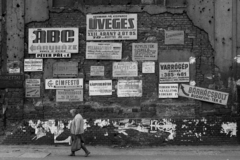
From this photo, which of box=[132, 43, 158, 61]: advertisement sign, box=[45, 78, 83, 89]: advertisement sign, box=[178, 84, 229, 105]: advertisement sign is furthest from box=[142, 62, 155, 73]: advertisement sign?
box=[45, 78, 83, 89]: advertisement sign

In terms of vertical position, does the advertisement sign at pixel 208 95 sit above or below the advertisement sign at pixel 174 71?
below

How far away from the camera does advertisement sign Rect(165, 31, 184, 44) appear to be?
11.0 m

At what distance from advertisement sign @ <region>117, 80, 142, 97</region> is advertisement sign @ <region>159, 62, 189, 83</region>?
845 millimetres

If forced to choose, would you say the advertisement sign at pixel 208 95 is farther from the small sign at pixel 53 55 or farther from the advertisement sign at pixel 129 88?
the small sign at pixel 53 55

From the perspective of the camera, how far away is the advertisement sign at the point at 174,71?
1095 centimetres

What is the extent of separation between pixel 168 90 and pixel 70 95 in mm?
3249

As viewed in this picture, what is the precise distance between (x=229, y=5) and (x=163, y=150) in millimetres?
5162

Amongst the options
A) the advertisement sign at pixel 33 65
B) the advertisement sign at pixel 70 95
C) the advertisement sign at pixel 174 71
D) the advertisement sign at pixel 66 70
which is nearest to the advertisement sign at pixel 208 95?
the advertisement sign at pixel 174 71

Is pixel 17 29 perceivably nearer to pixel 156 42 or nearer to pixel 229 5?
pixel 156 42

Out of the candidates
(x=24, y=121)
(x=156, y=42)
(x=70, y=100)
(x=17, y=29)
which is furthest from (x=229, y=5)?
(x=24, y=121)

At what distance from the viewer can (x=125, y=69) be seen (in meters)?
11.0

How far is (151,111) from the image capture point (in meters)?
11.0

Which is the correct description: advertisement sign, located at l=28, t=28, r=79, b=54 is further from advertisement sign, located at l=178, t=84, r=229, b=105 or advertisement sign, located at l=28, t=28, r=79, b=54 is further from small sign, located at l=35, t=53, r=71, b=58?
advertisement sign, located at l=178, t=84, r=229, b=105

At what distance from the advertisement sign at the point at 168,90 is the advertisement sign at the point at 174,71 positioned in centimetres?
18
